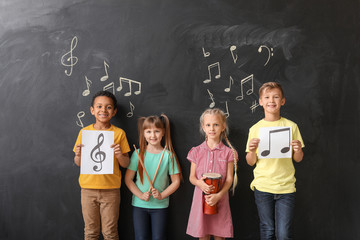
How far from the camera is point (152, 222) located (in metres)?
2.05

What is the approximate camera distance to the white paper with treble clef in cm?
196

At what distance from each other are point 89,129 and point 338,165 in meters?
1.98

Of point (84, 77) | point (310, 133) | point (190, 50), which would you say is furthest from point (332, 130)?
point (84, 77)

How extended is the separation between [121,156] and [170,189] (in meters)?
0.44

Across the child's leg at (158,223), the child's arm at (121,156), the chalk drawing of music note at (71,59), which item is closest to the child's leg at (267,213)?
the child's leg at (158,223)

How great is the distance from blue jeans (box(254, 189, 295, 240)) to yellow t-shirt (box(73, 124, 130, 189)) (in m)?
1.04

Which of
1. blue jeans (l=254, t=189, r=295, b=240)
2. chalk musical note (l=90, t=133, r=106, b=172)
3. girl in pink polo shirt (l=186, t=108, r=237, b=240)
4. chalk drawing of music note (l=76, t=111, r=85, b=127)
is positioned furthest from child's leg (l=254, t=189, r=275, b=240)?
chalk drawing of music note (l=76, t=111, r=85, b=127)

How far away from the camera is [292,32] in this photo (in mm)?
2182

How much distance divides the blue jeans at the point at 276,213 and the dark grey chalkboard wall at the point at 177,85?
11.3 inches

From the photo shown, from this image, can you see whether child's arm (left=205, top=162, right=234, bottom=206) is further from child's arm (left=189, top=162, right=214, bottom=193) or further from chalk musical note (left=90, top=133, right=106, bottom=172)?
chalk musical note (left=90, top=133, right=106, bottom=172)

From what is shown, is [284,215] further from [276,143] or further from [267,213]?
[276,143]

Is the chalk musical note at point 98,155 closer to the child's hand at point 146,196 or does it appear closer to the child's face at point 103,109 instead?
the child's face at point 103,109

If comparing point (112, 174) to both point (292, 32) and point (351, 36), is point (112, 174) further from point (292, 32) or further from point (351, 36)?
point (351, 36)

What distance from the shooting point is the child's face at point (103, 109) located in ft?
6.86
